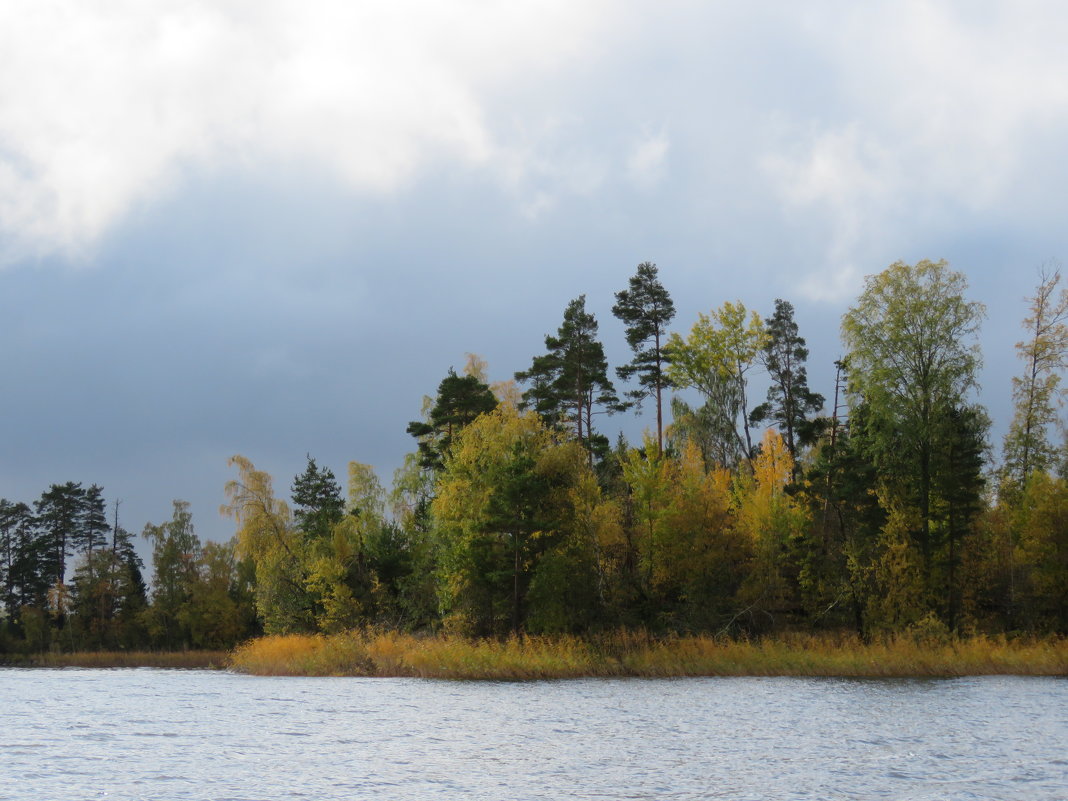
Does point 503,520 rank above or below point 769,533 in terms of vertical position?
above

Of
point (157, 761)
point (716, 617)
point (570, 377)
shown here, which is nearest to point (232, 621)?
point (570, 377)

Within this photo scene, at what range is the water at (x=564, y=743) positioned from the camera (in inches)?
888

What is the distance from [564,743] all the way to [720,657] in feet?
87.8

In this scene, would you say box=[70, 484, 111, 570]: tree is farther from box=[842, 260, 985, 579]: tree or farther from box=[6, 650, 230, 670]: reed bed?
box=[842, 260, 985, 579]: tree

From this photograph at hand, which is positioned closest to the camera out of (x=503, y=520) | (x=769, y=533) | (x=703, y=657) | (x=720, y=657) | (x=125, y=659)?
(x=720, y=657)

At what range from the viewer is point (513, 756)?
27359 mm

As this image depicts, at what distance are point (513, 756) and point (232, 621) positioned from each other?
80.5 m

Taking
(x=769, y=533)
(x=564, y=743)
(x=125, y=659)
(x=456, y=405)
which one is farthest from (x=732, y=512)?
(x=125, y=659)

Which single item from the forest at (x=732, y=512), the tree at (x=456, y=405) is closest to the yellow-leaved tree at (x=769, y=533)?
the forest at (x=732, y=512)

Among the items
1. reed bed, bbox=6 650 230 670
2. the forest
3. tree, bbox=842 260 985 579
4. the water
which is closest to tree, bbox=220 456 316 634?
the forest

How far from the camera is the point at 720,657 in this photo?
54.2 m

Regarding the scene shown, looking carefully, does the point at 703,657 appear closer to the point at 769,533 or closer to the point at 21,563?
the point at 769,533

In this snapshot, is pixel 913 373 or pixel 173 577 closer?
pixel 913 373

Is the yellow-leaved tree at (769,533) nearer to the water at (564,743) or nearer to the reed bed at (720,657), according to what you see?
the reed bed at (720,657)
